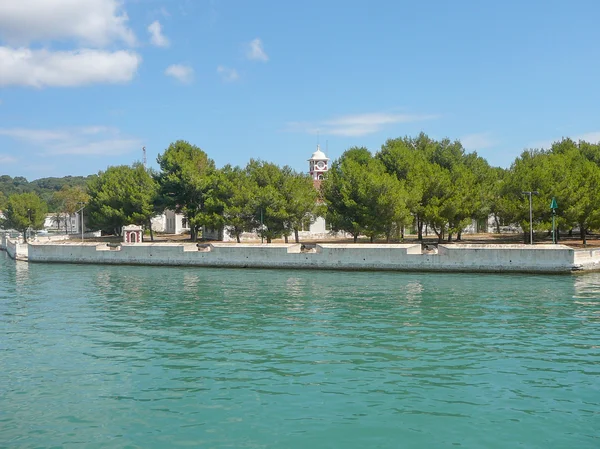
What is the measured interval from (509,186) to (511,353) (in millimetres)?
37336

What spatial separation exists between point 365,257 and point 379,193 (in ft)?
32.9

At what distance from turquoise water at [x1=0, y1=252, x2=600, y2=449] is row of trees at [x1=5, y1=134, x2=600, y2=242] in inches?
850

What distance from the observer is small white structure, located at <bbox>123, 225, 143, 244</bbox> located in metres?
63.1

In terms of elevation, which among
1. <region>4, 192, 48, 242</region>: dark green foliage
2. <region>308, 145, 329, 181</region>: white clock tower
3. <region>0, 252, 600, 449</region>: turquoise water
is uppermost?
<region>308, 145, 329, 181</region>: white clock tower

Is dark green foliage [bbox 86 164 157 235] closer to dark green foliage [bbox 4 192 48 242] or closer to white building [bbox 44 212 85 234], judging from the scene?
dark green foliage [bbox 4 192 48 242]

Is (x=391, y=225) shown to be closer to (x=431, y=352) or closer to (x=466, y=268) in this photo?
A: (x=466, y=268)

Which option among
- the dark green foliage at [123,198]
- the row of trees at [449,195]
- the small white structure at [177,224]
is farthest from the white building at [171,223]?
the row of trees at [449,195]

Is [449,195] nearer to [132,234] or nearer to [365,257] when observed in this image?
[365,257]

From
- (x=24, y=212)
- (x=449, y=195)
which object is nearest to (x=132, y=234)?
(x=449, y=195)

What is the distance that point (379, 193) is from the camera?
49188 mm

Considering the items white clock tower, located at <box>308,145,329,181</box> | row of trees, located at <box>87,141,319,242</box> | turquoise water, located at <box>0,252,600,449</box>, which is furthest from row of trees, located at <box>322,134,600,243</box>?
white clock tower, located at <box>308,145,329,181</box>

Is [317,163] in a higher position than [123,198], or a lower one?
higher

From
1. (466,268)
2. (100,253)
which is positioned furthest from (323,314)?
(100,253)

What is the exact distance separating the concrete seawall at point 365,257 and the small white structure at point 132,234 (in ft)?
38.3
